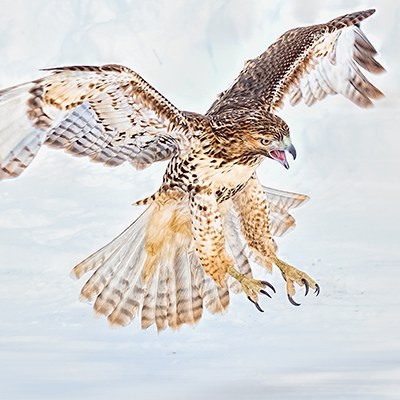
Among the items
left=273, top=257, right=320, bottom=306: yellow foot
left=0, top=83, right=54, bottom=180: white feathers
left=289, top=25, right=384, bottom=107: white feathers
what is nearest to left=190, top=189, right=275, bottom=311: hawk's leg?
left=273, top=257, right=320, bottom=306: yellow foot

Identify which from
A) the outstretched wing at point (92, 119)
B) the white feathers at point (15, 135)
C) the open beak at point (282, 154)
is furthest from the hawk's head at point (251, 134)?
the white feathers at point (15, 135)

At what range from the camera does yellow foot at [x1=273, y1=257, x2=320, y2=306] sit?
151 inches

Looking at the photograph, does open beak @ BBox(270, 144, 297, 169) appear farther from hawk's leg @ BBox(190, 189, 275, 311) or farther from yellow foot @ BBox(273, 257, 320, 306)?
yellow foot @ BBox(273, 257, 320, 306)

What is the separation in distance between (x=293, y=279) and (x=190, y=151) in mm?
617

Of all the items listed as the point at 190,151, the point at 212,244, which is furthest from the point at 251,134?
the point at 212,244

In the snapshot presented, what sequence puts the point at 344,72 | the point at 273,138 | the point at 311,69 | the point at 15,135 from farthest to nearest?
the point at 344,72 → the point at 311,69 → the point at 273,138 → the point at 15,135

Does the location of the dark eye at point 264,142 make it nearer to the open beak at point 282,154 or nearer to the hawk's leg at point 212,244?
the open beak at point 282,154

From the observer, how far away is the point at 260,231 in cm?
391

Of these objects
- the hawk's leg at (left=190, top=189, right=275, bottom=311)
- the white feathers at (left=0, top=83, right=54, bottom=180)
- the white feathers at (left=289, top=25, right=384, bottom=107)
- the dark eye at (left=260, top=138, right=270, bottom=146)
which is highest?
the white feathers at (left=0, top=83, right=54, bottom=180)

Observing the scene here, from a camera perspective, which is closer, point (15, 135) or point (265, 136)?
point (15, 135)

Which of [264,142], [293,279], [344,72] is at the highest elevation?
[264,142]

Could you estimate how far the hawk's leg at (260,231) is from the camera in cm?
387

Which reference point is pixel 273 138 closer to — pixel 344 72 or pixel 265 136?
pixel 265 136

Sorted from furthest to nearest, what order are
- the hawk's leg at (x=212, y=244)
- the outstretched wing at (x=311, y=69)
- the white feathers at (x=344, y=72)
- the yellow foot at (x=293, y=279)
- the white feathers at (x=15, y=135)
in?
the white feathers at (x=344, y=72)
the outstretched wing at (x=311, y=69)
the yellow foot at (x=293, y=279)
the hawk's leg at (x=212, y=244)
the white feathers at (x=15, y=135)
